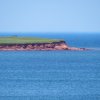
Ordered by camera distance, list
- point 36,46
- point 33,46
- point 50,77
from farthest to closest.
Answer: point 36,46, point 33,46, point 50,77

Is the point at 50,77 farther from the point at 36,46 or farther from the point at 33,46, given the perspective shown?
the point at 36,46

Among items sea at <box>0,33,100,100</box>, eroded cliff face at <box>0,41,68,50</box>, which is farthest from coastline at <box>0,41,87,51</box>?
sea at <box>0,33,100,100</box>

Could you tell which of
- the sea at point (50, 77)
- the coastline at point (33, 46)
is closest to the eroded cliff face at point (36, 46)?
the coastline at point (33, 46)

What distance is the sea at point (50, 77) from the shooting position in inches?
2542

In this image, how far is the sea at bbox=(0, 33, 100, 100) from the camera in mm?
64562

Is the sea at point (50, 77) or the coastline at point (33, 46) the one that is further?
the coastline at point (33, 46)

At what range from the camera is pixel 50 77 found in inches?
3255

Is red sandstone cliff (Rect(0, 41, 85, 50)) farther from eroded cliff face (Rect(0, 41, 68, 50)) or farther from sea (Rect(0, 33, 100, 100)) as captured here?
sea (Rect(0, 33, 100, 100))

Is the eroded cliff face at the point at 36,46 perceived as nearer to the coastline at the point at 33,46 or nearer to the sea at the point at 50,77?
the coastline at the point at 33,46

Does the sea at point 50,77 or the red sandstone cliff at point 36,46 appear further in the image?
the red sandstone cliff at point 36,46

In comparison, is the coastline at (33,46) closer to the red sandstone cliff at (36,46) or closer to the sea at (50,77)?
the red sandstone cliff at (36,46)

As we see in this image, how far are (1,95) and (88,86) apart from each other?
483 inches

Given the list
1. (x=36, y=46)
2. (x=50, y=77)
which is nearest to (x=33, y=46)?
(x=36, y=46)

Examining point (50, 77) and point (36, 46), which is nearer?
point (50, 77)
